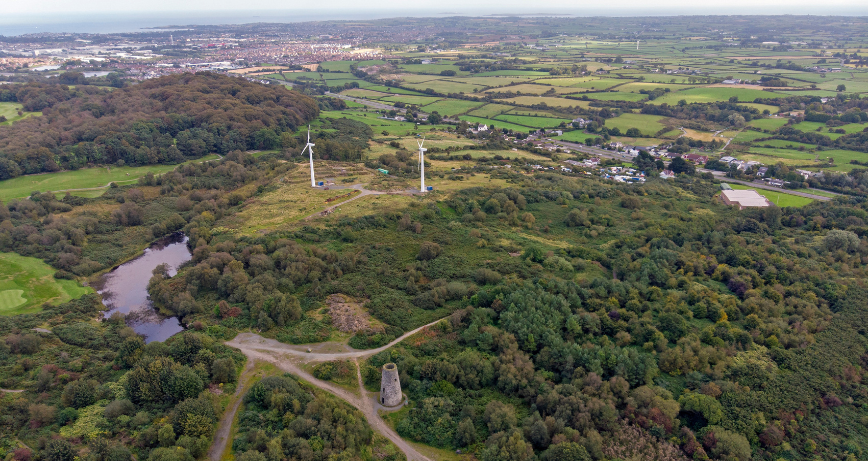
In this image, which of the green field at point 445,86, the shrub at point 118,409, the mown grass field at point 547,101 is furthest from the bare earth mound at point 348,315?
the green field at point 445,86

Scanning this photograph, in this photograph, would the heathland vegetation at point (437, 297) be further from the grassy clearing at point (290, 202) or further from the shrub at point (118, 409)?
the grassy clearing at point (290, 202)

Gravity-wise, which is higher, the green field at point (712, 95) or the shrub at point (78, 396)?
the green field at point (712, 95)

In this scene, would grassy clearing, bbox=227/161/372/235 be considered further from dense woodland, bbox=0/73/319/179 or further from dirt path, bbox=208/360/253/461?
dirt path, bbox=208/360/253/461

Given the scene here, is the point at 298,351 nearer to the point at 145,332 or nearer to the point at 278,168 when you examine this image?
the point at 145,332

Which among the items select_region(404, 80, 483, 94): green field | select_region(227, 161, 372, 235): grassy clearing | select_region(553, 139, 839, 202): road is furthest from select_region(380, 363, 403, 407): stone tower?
select_region(404, 80, 483, 94): green field

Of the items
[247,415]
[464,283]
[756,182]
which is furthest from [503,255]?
[756,182]

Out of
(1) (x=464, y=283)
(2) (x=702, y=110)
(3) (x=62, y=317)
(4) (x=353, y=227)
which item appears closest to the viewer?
(3) (x=62, y=317)
